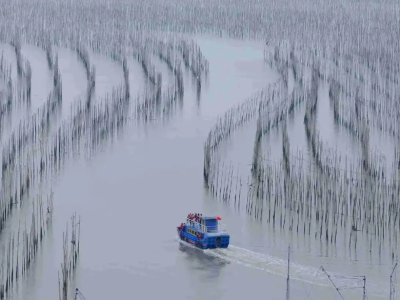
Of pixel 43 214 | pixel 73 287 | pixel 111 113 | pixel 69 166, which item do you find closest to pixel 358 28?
pixel 111 113

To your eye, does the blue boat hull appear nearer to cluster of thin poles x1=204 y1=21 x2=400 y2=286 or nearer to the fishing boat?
the fishing boat

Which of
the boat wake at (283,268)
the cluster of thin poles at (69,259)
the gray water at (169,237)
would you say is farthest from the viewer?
the gray water at (169,237)

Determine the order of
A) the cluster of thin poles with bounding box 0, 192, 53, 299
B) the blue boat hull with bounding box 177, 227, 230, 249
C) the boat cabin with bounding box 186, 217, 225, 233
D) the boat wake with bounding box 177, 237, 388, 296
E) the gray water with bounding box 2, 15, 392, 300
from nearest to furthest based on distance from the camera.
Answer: the cluster of thin poles with bounding box 0, 192, 53, 299, the boat wake with bounding box 177, 237, 388, 296, the gray water with bounding box 2, 15, 392, 300, the blue boat hull with bounding box 177, 227, 230, 249, the boat cabin with bounding box 186, 217, 225, 233

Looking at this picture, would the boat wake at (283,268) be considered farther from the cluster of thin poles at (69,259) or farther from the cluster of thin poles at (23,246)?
the cluster of thin poles at (23,246)

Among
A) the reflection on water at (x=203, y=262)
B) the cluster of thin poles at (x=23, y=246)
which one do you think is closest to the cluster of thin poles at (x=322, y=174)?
the reflection on water at (x=203, y=262)

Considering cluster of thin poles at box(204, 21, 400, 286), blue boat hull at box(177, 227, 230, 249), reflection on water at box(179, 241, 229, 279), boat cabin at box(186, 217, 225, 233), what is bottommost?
reflection on water at box(179, 241, 229, 279)

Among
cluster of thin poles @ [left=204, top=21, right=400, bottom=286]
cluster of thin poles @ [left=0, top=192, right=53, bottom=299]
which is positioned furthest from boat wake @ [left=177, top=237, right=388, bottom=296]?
cluster of thin poles @ [left=0, top=192, right=53, bottom=299]

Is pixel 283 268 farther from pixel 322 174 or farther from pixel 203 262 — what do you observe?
pixel 322 174
